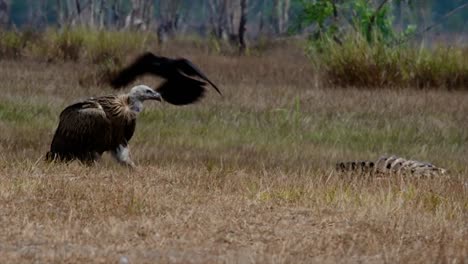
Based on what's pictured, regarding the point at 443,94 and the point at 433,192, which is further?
the point at 443,94

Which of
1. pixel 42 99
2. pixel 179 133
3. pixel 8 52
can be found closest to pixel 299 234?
pixel 179 133

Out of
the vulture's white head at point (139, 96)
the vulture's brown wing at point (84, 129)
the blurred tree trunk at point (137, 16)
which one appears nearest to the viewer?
the vulture's brown wing at point (84, 129)

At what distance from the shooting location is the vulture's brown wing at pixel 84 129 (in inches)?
→ 346

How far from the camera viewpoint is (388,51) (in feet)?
54.9

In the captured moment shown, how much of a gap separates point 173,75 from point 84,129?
0.93 m

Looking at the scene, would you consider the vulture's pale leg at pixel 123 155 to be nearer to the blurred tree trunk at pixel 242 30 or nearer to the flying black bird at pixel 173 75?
the flying black bird at pixel 173 75

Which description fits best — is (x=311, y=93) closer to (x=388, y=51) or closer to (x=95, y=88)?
(x=388, y=51)

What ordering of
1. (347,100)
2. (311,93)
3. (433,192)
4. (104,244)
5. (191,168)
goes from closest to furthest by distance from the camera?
(104,244)
(433,192)
(191,168)
(347,100)
(311,93)

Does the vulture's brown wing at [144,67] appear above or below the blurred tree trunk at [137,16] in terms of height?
above

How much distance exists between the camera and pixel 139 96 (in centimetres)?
905

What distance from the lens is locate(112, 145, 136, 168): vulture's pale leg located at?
8789 millimetres

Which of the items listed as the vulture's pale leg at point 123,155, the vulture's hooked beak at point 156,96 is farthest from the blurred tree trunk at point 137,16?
the vulture's pale leg at point 123,155

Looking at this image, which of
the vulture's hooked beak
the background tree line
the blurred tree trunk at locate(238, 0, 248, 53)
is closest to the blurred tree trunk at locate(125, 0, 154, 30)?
the background tree line

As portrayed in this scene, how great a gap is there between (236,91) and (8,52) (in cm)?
627
